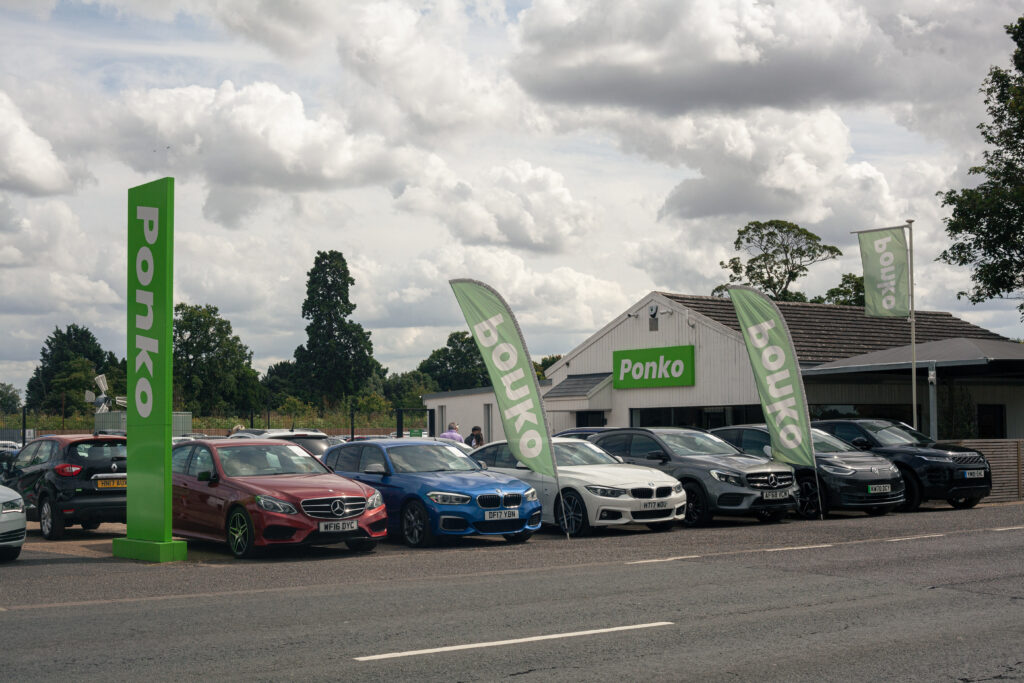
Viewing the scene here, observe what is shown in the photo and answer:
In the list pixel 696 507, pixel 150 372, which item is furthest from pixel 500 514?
pixel 150 372

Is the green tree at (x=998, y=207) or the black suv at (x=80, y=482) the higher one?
the green tree at (x=998, y=207)

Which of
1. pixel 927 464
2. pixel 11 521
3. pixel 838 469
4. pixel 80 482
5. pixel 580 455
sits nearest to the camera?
pixel 11 521

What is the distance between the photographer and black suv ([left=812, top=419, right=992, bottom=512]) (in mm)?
19938

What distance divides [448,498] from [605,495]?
2.53 meters

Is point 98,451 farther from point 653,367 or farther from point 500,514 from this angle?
point 653,367

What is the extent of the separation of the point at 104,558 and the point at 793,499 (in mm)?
10561

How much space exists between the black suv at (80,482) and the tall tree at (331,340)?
2499 inches

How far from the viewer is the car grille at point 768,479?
17.5 m

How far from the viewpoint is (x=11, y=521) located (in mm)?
13438

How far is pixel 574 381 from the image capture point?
37469 millimetres

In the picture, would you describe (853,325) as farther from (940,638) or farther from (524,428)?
(940,638)

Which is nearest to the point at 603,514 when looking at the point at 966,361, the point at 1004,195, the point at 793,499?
the point at 793,499

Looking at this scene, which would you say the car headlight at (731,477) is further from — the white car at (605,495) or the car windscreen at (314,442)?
the car windscreen at (314,442)

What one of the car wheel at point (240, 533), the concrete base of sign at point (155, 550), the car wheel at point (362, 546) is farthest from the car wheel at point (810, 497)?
the concrete base of sign at point (155, 550)
